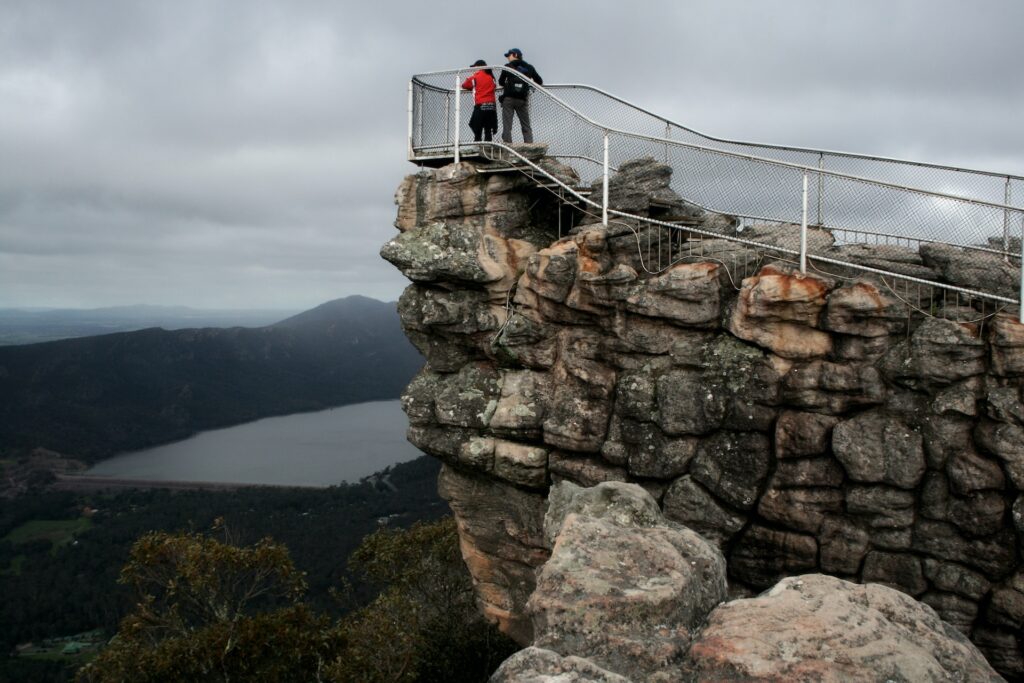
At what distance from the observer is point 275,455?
511ft

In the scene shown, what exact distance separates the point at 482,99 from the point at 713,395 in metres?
8.48

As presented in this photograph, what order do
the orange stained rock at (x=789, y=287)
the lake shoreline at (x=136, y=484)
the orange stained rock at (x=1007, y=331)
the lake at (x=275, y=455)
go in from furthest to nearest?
the lake at (x=275, y=455), the lake shoreline at (x=136, y=484), the orange stained rock at (x=789, y=287), the orange stained rock at (x=1007, y=331)

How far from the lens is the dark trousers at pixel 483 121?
642 inches

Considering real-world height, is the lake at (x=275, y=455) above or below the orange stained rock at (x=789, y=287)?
below

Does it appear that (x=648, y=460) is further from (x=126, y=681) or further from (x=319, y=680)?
(x=126, y=681)

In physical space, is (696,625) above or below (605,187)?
below

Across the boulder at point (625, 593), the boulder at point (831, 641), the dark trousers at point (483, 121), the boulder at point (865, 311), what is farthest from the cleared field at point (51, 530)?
the boulder at point (831, 641)

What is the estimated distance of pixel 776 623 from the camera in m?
6.90

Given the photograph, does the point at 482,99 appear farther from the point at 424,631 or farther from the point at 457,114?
the point at 424,631

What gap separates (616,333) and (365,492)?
102343mm

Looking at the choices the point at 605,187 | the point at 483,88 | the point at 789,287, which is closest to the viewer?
the point at 789,287

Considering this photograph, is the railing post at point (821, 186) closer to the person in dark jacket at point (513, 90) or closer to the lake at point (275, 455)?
the person in dark jacket at point (513, 90)

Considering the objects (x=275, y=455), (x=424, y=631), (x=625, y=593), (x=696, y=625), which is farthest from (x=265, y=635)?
(x=275, y=455)

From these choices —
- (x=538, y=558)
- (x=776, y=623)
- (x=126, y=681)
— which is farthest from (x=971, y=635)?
(x=126, y=681)
